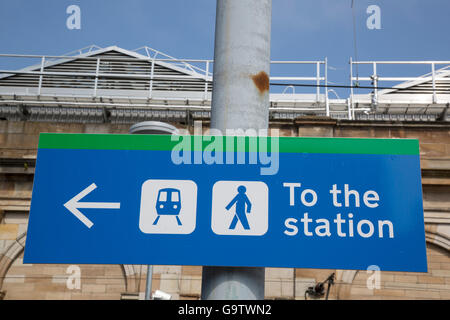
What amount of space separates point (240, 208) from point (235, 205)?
0.03 meters

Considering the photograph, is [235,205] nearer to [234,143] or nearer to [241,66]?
[234,143]

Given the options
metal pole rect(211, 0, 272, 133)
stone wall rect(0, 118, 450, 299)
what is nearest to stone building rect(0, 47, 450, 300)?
stone wall rect(0, 118, 450, 299)

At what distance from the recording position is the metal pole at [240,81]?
262cm

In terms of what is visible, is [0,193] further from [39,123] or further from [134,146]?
[134,146]

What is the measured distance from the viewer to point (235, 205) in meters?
2.75

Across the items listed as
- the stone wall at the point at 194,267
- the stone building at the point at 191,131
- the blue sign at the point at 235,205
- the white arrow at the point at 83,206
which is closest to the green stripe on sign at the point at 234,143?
the blue sign at the point at 235,205

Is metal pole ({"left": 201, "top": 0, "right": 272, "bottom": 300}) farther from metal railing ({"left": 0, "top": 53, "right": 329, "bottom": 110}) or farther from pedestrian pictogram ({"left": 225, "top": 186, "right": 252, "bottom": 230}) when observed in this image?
metal railing ({"left": 0, "top": 53, "right": 329, "bottom": 110})

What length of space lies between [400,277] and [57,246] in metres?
12.0

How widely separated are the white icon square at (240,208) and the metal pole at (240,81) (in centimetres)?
20

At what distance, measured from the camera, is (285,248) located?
8.80 feet

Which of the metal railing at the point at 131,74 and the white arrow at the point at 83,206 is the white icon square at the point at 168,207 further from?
the metal railing at the point at 131,74

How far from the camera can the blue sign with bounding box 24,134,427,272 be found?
2668 mm

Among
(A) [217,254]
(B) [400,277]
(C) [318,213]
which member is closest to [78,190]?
(A) [217,254]

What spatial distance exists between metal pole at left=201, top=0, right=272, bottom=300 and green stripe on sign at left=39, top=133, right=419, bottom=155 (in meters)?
0.10
